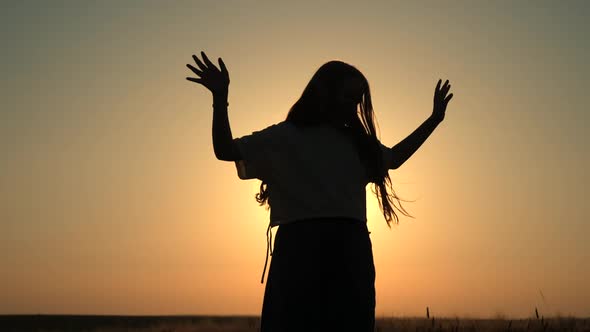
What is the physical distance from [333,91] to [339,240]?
838mm

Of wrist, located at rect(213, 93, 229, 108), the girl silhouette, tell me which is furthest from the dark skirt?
wrist, located at rect(213, 93, 229, 108)

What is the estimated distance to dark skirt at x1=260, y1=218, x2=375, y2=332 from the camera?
13.3 feet

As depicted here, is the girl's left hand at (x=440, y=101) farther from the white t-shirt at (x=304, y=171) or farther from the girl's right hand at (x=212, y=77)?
the girl's right hand at (x=212, y=77)

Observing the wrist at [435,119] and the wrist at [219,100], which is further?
the wrist at [435,119]

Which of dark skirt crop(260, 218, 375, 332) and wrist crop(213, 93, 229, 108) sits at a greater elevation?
wrist crop(213, 93, 229, 108)

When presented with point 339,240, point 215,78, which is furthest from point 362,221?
point 215,78

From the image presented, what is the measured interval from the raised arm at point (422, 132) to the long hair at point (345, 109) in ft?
1.11

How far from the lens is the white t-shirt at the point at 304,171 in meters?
4.16

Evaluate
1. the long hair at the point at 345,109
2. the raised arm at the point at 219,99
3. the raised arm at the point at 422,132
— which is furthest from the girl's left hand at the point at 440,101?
the raised arm at the point at 219,99

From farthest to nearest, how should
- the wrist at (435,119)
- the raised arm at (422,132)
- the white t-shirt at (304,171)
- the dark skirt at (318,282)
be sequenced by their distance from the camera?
the wrist at (435,119)
the raised arm at (422,132)
the white t-shirt at (304,171)
the dark skirt at (318,282)

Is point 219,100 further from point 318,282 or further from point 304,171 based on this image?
point 318,282

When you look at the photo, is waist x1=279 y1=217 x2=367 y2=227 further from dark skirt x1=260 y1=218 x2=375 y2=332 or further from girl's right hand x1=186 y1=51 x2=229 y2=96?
girl's right hand x1=186 y1=51 x2=229 y2=96

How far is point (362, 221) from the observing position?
13.9ft

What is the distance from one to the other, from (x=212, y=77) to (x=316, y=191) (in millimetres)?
758
